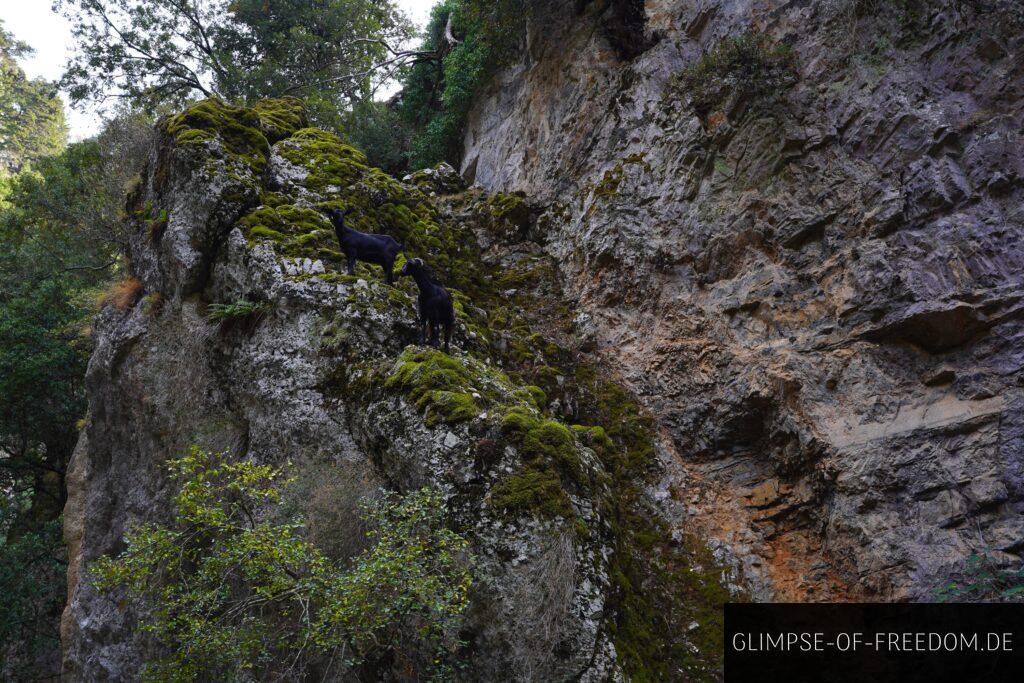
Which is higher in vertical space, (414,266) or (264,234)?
(264,234)

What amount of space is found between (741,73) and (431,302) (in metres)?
6.69

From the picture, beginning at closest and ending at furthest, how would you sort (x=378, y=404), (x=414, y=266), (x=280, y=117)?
(x=378, y=404), (x=414, y=266), (x=280, y=117)

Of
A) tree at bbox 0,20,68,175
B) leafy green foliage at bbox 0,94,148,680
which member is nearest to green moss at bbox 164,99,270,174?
leafy green foliage at bbox 0,94,148,680

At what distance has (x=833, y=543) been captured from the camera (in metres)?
6.55

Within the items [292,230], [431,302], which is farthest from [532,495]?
[292,230]

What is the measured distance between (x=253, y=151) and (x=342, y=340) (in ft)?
15.7

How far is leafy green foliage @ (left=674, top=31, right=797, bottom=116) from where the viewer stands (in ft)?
31.4

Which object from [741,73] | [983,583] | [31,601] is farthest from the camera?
[31,601]

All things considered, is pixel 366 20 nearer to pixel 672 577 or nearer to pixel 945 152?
pixel 945 152

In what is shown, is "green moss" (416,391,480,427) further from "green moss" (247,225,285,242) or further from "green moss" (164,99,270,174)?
"green moss" (164,99,270,174)

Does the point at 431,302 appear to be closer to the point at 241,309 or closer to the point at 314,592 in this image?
the point at 241,309

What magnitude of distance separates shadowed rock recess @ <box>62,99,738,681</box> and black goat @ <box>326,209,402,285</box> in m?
0.29

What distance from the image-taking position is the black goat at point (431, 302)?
7.23 m

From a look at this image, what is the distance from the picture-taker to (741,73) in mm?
9883
